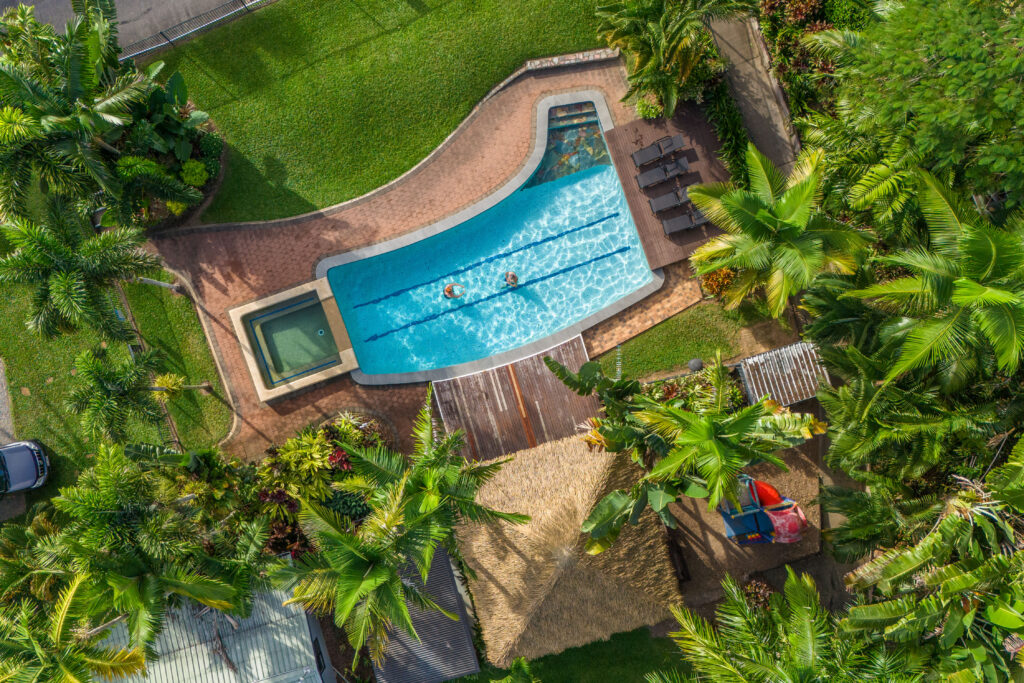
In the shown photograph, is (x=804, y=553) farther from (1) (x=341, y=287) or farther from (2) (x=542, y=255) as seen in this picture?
(1) (x=341, y=287)

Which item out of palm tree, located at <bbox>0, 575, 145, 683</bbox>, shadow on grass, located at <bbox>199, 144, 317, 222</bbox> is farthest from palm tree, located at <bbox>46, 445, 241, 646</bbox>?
shadow on grass, located at <bbox>199, 144, 317, 222</bbox>

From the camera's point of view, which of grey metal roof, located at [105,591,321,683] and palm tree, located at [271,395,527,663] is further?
grey metal roof, located at [105,591,321,683]

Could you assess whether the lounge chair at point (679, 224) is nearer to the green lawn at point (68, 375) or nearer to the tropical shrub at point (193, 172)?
the tropical shrub at point (193, 172)

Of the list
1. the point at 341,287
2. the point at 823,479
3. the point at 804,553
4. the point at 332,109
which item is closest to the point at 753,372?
the point at 823,479

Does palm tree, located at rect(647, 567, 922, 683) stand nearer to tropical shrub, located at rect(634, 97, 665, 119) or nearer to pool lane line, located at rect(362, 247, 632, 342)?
pool lane line, located at rect(362, 247, 632, 342)

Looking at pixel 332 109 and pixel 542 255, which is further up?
pixel 332 109

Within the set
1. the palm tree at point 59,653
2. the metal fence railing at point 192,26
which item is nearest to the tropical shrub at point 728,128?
the metal fence railing at point 192,26
